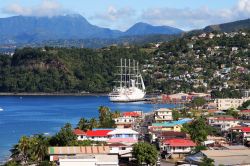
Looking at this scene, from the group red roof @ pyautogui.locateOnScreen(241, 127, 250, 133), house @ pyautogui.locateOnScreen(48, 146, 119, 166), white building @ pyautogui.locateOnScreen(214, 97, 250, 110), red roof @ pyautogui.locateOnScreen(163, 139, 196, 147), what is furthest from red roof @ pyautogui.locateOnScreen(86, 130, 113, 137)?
white building @ pyautogui.locateOnScreen(214, 97, 250, 110)

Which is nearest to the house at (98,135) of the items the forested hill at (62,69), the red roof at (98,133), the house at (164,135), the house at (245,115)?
the red roof at (98,133)

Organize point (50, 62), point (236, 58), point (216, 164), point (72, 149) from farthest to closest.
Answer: point (50, 62)
point (236, 58)
point (72, 149)
point (216, 164)

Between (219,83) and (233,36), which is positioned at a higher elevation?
(233,36)

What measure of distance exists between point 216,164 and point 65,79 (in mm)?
65963

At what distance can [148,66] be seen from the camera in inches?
3265

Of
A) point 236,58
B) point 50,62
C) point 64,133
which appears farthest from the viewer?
point 50,62

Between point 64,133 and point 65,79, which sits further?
point 65,79

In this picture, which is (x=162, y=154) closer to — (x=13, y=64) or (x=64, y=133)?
(x=64, y=133)

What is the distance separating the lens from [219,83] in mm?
68562

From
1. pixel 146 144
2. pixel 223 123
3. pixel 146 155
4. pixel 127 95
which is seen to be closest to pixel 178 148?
pixel 146 144

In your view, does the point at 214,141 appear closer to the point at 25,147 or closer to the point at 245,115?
the point at 25,147

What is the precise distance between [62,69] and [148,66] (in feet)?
38.0

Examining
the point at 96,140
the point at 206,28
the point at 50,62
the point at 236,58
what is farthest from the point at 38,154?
the point at 206,28

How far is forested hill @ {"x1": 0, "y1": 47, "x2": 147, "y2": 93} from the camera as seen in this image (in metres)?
80.9
